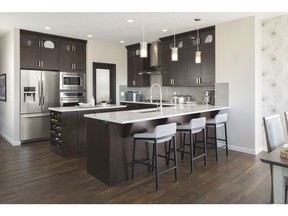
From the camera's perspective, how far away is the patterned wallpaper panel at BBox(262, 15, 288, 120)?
4.39m

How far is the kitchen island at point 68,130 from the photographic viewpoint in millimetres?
4387

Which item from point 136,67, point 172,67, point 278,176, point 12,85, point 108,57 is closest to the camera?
point 278,176

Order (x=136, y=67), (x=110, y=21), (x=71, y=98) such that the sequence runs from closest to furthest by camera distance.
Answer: (x=110, y=21) → (x=71, y=98) → (x=136, y=67)

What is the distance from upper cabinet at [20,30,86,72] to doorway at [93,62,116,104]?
48 centimetres

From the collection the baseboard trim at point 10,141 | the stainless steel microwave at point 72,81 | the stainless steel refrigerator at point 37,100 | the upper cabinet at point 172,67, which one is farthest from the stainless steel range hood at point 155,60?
the baseboard trim at point 10,141

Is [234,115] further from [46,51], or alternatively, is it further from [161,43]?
[46,51]

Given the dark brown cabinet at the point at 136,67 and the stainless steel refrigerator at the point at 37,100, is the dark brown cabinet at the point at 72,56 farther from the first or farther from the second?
the dark brown cabinet at the point at 136,67

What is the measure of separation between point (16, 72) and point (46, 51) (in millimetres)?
913

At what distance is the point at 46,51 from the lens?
5.80 m

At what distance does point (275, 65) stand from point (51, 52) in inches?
205

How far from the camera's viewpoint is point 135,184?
3.14 m

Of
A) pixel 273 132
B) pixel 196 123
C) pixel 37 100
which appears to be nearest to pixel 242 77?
pixel 196 123

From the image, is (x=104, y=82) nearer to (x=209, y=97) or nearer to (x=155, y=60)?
(x=155, y=60)

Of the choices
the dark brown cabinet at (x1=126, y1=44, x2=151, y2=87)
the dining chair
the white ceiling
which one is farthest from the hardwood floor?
the dark brown cabinet at (x1=126, y1=44, x2=151, y2=87)
